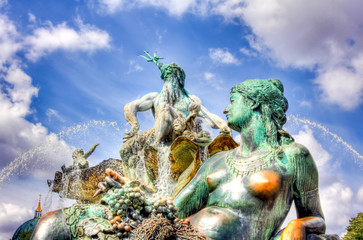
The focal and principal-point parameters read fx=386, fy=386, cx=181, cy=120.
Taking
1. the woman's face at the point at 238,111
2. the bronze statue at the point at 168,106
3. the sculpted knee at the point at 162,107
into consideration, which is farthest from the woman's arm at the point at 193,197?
the sculpted knee at the point at 162,107

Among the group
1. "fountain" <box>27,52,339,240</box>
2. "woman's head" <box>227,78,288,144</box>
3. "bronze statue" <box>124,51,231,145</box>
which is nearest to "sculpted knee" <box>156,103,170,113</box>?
"bronze statue" <box>124,51,231,145</box>

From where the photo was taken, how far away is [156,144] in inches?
326

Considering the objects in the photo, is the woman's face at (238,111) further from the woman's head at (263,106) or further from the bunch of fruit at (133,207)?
the bunch of fruit at (133,207)

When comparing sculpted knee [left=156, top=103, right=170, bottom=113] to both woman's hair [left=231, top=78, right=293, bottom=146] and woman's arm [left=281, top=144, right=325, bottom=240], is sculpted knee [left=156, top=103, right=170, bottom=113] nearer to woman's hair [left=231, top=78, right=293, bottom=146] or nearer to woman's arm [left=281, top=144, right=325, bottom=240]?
woman's hair [left=231, top=78, right=293, bottom=146]

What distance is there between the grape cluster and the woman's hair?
969 millimetres

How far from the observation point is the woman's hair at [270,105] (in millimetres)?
2861

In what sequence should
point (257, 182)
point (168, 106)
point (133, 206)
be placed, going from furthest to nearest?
point (168, 106) < point (257, 182) < point (133, 206)

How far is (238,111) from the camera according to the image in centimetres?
295

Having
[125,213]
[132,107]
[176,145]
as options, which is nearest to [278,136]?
[125,213]

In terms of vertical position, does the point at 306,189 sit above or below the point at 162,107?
below

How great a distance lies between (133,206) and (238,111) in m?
1.11

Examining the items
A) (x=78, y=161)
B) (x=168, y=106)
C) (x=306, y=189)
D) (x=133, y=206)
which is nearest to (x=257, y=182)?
(x=306, y=189)

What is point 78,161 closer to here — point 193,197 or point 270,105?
point 193,197

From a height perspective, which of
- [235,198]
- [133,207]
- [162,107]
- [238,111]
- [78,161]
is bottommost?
[133,207]
